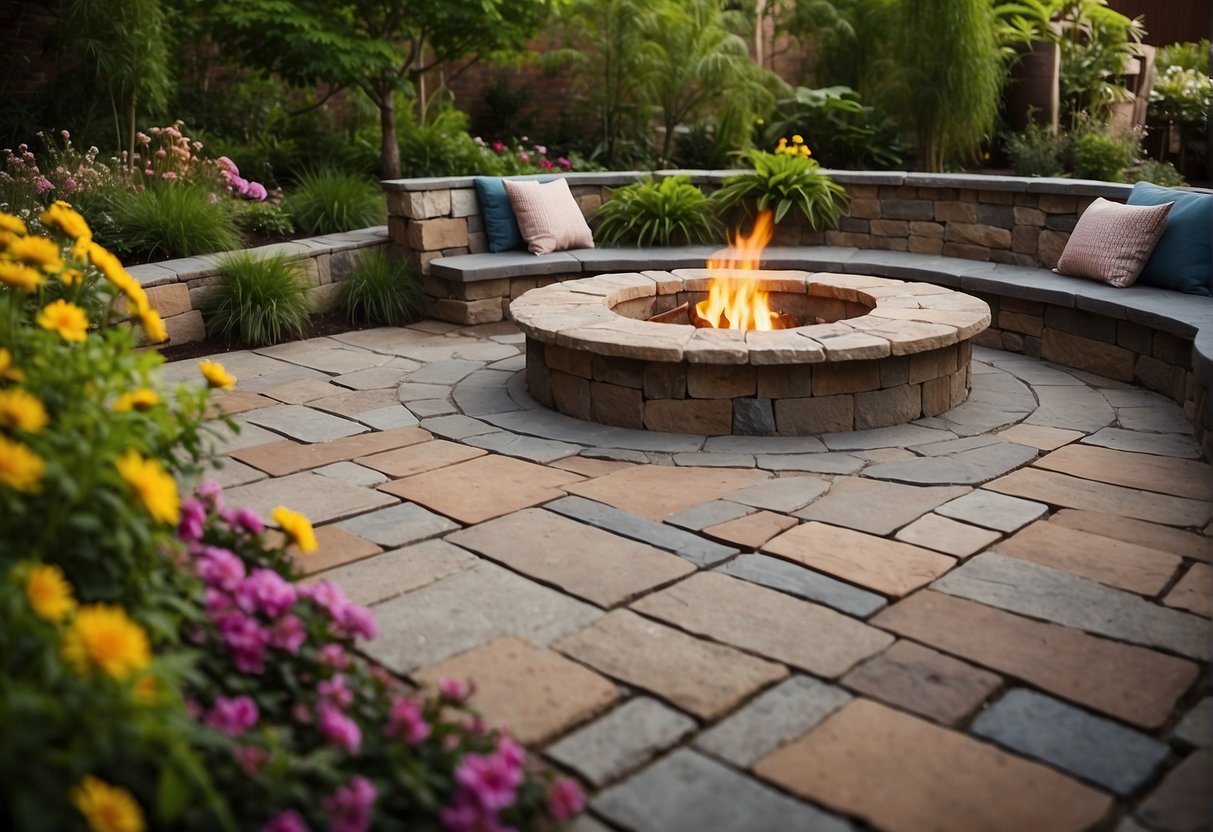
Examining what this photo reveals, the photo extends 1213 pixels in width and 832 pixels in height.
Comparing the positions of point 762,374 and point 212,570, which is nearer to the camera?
point 212,570

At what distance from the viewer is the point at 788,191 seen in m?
7.28

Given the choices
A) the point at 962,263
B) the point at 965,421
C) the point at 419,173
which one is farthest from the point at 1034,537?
the point at 419,173

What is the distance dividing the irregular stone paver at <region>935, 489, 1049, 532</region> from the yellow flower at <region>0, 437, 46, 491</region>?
9.00 ft

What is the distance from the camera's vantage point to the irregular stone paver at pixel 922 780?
82.3 inches

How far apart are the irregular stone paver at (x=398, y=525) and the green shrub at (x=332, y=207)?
164 inches

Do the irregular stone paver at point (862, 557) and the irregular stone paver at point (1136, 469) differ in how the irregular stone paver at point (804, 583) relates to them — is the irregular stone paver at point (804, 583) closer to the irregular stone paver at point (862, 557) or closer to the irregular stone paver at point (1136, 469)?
the irregular stone paver at point (862, 557)

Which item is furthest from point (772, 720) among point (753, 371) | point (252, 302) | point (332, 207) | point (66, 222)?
point (332, 207)

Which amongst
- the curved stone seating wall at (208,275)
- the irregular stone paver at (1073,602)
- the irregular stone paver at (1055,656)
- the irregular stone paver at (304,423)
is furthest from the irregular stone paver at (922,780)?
the curved stone seating wall at (208,275)

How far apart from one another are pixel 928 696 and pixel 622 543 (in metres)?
1.12

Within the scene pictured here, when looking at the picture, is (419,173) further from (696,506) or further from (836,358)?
(696,506)

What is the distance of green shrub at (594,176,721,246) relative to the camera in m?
7.29

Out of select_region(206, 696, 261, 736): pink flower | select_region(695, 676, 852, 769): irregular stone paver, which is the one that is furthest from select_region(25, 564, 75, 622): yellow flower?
select_region(695, 676, 852, 769): irregular stone paver

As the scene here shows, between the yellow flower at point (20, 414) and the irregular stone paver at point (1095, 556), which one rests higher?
the yellow flower at point (20, 414)

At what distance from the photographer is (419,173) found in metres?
9.05
